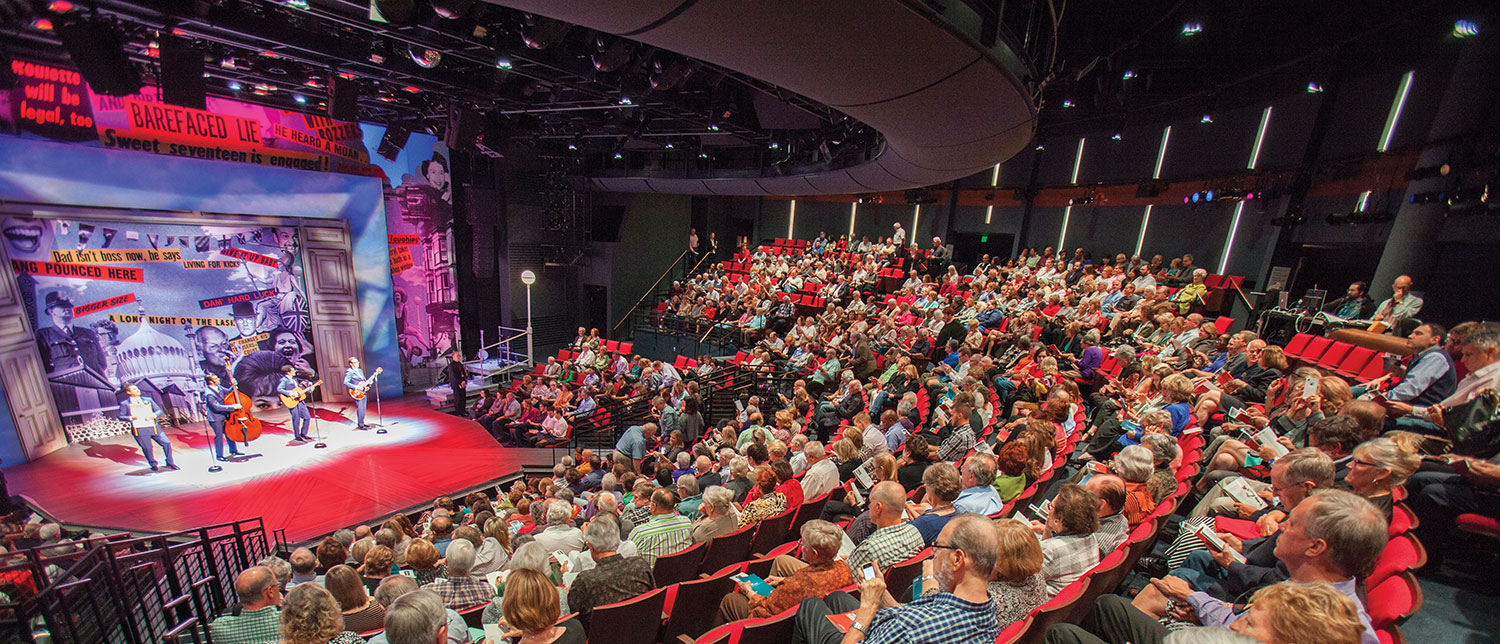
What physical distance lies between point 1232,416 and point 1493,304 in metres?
5.13

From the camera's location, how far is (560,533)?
3576 mm

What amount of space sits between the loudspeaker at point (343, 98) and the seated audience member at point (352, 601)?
22.1ft

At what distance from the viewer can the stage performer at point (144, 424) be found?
25.8 ft

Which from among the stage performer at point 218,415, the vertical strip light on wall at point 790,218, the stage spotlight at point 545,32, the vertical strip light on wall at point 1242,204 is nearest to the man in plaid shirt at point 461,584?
the stage spotlight at point 545,32

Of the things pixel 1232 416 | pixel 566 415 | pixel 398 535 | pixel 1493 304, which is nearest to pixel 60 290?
pixel 566 415

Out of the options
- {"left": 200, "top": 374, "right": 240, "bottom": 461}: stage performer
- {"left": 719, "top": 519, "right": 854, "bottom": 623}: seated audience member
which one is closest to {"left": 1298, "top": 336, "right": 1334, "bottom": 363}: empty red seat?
{"left": 719, "top": 519, "right": 854, "bottom": 623}: seated audience member

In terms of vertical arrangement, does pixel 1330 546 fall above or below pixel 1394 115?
below

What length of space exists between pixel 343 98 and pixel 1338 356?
39.0 feet

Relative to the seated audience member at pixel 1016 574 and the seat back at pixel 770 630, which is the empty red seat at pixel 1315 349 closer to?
the seated audience member at pixel 1016 574

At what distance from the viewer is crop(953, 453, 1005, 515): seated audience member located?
3.02m

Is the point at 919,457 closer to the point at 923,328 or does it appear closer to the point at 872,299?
the point at 923,328

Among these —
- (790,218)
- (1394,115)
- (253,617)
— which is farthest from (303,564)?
(790,218)

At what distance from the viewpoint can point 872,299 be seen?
12.2 meters

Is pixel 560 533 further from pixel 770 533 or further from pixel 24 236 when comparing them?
pixel 24 236
